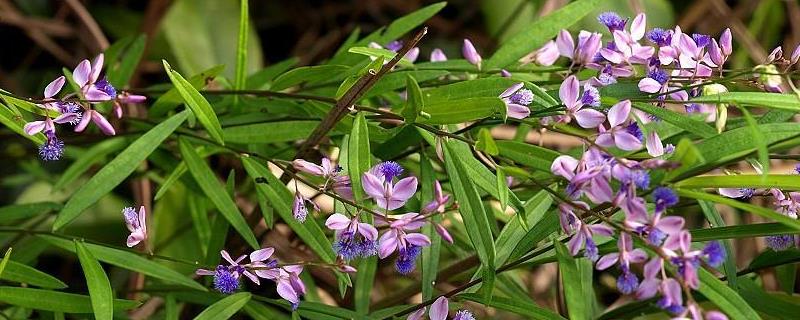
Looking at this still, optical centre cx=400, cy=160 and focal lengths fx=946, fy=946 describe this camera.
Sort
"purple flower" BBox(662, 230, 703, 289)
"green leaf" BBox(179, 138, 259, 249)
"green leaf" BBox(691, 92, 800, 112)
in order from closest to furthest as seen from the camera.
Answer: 1. "purple flower" BBox(662, 230, 703, 289)
2. "green leaf" BBox(691, 92, 800, 112)
3. "green leaf" BBox(179, 138, 259, 249)

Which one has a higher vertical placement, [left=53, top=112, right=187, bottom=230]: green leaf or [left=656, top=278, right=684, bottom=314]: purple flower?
[left=53, top=112, right=187, bottom=230]: green leaf

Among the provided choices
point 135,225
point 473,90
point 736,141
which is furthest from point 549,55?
point 135,225

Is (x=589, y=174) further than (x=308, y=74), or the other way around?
(x=308, y=74)

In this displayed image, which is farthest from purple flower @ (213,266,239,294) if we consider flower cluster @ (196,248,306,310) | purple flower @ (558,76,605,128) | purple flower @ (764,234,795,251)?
purple flower @ (764,234,795,251)

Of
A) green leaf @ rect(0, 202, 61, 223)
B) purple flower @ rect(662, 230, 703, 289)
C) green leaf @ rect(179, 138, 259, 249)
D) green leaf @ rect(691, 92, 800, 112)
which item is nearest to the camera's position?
purple flower @ rect(662, 230, 703, 289)

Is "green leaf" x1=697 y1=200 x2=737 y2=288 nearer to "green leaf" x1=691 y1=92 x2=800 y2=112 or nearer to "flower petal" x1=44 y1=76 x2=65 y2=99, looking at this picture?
"green leaf" x1=691 y1=92 x2=800 y2=112

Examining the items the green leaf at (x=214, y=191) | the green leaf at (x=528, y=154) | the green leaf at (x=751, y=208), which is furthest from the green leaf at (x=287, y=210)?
the green leaf at (x=751, y=208)

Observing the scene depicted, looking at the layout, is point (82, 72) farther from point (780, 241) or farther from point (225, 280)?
point (780, 241)

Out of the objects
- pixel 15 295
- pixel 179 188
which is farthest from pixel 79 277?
pixel 15 295
